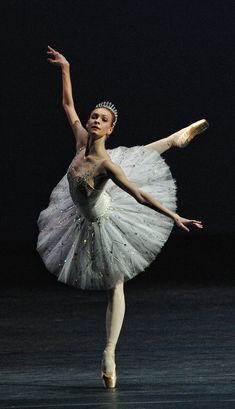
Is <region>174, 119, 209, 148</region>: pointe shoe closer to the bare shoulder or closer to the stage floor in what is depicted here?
the bare shoulder

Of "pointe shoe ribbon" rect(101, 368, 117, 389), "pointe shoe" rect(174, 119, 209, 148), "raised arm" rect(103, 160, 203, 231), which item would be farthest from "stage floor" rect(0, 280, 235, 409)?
"pointe shoe" rect(174, 119, 209, 148)

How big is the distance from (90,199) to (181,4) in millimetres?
4018

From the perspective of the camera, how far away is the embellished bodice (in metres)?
3.50

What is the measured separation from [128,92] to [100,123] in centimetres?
400

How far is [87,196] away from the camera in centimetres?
354

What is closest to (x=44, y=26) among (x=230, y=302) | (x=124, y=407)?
(x=230, y=302)

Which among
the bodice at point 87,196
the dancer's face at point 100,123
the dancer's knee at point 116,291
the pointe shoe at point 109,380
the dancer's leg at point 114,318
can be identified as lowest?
the pointe shoe at point 109,380

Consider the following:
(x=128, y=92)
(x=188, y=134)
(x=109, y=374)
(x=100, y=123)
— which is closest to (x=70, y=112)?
(x=100, y=123)

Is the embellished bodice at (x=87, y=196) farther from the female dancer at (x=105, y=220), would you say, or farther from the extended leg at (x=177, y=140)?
the extended leg at (x=177, y=140)

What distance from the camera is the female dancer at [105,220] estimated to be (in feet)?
11.6

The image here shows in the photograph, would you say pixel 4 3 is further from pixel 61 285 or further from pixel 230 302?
pixel 230 302

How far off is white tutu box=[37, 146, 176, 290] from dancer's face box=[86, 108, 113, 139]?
0.21m

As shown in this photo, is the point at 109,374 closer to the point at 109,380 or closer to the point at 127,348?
the point at 109,380

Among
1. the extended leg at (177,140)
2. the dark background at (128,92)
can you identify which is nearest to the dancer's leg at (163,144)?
the extended leg at (177,140)
